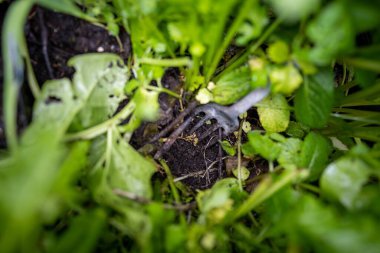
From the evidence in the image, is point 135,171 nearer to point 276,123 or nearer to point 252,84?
point 252,84

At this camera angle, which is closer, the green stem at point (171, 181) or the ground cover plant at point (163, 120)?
the ground cover plant at point (163, 120)

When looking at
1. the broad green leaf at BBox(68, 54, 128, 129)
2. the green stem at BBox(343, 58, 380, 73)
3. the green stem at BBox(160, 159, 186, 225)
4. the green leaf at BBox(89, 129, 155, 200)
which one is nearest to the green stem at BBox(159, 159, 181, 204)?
the green stem at BBox(160, 159, 186, 225)

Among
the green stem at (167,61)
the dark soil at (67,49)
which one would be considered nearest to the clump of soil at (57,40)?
the dark soil at (67,49)

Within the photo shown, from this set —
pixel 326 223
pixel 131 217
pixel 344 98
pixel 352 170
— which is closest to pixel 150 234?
pixel 131 217

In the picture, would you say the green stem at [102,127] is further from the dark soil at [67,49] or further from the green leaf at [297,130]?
the green leaf at [297,130]

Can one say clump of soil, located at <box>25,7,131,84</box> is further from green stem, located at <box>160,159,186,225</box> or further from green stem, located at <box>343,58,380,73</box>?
green stem, located at <box>343,58,380,73</box>

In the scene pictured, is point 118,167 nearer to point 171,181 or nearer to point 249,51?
point 171,181
